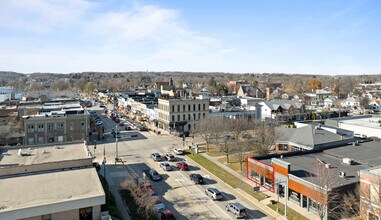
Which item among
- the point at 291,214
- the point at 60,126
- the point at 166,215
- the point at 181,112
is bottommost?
the point at 291,214

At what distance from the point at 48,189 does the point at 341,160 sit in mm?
32213

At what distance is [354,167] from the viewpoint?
110ft

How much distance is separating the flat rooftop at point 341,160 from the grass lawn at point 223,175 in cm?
423

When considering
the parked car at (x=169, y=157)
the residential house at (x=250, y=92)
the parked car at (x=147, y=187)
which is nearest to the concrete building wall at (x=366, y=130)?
the parked car at (x=169, y=157)

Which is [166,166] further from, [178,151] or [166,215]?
[166,215]

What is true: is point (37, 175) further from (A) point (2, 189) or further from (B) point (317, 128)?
(B) point (317, 128)

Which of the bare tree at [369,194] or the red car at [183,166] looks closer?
the bare tree at [369,194]

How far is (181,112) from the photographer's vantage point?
225 ft

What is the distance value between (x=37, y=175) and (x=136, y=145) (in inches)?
1171

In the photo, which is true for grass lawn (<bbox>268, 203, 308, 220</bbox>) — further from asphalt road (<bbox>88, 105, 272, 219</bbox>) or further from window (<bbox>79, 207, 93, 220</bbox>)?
window (<bbox>79, 207, 93, 220</bbox>)

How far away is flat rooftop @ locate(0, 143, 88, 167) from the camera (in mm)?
30591

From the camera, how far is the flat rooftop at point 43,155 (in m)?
30.6

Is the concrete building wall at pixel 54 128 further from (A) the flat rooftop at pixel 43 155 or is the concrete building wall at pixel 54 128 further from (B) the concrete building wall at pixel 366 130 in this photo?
(B) the concrete building wall at pixel 366 130

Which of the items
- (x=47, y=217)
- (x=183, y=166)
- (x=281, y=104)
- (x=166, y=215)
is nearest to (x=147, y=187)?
(x=166, y=215)
